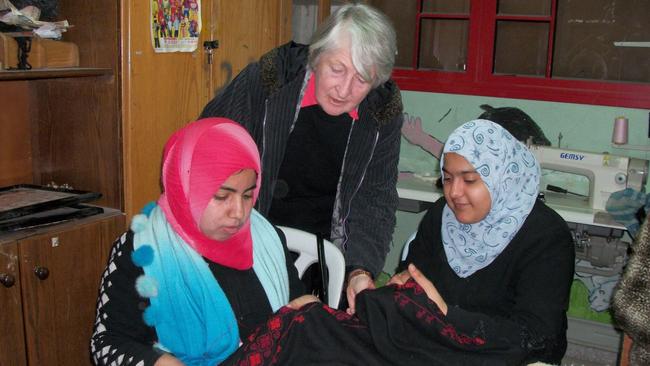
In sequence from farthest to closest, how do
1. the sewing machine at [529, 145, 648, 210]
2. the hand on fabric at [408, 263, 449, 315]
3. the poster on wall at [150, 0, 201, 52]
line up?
1. the sewing machine at [529, 145, 648, 210]
2. the poster on wall at [150, 0, 201, 52]
3. the hand on fabric at [408, 263, 449, 315]

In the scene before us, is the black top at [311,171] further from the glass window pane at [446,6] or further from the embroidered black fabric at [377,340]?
the glass window pane at [446,6]

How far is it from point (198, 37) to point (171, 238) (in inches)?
47.3

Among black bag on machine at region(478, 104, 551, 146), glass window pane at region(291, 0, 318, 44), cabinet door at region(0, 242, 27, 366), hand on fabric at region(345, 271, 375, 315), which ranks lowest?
cabinet door at region(0, 242, 27, 366)

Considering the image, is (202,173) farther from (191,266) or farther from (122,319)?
(122,319)

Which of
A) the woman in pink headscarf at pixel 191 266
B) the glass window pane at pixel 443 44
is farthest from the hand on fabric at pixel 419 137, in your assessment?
the woman in pink headscarf at pixel 191 266

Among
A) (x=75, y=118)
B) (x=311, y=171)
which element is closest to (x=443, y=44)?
(x=311, y=171)

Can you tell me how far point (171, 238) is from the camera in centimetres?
161

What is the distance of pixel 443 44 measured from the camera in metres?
3.82

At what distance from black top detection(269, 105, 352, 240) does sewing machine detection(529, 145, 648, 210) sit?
127 centimetres

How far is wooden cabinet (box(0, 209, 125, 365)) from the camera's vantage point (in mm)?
1983

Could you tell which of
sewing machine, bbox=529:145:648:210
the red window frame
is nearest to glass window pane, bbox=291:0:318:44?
the red window frame

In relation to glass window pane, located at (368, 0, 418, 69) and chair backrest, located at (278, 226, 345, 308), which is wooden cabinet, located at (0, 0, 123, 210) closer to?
chair backrest, located at (278, 226, 345, 308)

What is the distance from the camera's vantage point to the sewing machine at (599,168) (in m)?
2.91

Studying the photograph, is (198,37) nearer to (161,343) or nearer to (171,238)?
(171,238)
